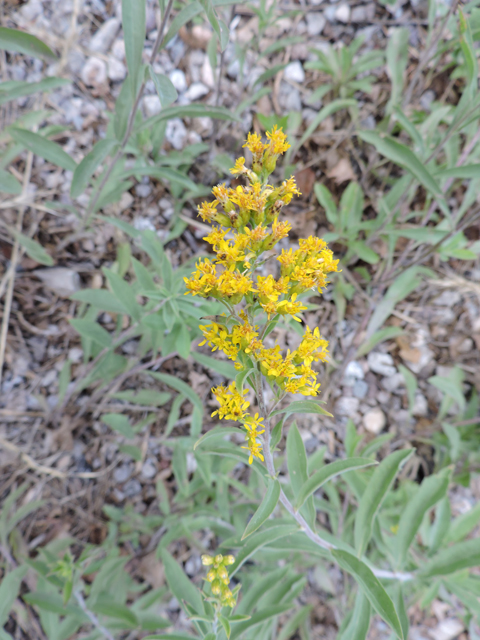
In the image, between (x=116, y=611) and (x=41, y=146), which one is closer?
(x=116, y=611)

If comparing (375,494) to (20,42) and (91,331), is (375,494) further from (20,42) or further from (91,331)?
(20,42)

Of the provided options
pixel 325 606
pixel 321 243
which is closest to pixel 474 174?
pixel 321 243

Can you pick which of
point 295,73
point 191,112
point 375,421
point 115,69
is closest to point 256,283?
point 191,112

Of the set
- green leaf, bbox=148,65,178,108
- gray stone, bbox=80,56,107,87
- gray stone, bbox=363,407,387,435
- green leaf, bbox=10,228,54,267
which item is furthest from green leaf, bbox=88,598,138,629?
gray stone, bbox=80,56,107,87

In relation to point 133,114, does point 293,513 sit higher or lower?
lower

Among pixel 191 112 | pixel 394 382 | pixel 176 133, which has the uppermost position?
pixel 176 133

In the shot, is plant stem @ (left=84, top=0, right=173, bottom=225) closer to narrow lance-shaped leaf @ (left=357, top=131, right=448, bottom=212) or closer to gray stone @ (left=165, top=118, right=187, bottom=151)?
gray stone @ (left=165, top=118, right=187, bottom=151)

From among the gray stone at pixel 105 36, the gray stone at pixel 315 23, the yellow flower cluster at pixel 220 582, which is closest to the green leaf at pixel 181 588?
the yellow flower cluster at pixel 220 582
